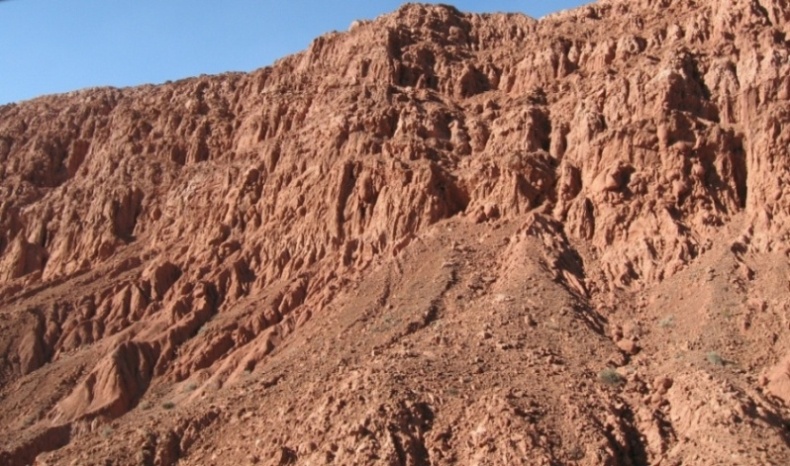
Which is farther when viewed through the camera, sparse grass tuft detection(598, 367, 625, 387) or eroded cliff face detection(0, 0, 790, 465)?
sparse grass tuft detection(598, 367, 625, 387)

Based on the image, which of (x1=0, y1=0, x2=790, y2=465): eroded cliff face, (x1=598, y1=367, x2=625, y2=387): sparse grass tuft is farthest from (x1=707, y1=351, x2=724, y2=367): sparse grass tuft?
Result: (x1=598, y1=367, x2=625, y2=387): sparse grass tuft

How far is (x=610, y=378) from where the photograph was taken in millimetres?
31859

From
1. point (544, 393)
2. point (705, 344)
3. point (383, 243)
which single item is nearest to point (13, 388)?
point (383, 243)

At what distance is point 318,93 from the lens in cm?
5494

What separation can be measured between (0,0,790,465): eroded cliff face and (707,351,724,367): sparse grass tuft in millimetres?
167

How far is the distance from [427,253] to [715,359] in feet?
44.3

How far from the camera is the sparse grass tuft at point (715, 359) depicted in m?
31.6

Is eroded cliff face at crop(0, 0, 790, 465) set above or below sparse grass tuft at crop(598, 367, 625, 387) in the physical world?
above

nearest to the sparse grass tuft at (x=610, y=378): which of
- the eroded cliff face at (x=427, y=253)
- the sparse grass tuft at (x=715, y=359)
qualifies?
the eroded cliff face at (x=427, y=253)

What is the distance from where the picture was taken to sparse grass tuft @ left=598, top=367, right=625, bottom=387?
31.7 metres

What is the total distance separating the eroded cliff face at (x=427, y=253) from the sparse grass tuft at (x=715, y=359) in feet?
0.55

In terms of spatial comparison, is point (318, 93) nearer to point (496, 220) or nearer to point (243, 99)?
point (243, 99)

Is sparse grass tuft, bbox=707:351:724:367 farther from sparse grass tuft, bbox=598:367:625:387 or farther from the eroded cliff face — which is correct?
sparse grass tuft, bbox=598:367:625:387

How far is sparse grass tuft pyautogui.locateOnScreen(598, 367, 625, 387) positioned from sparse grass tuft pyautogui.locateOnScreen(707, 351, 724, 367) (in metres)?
2.73
